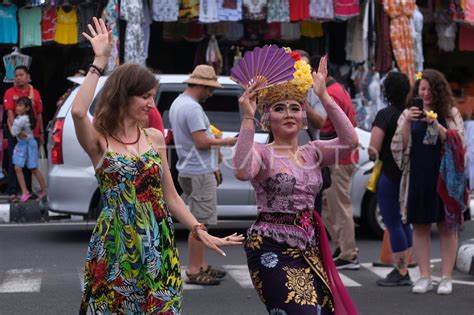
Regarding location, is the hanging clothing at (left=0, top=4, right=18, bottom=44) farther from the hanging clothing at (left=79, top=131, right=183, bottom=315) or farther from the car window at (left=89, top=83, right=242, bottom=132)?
the hanging clothing at (left=79, top=131, right=183, bottom=315)

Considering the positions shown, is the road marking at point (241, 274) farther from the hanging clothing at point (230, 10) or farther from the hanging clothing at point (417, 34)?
the hanging clothing at point (417, 34)

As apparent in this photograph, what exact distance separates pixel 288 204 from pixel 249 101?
583 millimetres

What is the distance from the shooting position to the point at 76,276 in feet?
32.0

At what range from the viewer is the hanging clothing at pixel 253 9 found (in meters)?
15.9

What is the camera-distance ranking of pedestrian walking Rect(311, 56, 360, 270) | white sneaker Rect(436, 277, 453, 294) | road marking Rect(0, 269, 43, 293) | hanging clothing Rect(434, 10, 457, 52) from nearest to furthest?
white sneaker Rect(436, 277, 453, 294) < road marking Rect(0, 269, 43, 293) < pedestrian walking Rect(311, 56, 360, 270) < hanging clothing Rect(434, 10, 457, 52)

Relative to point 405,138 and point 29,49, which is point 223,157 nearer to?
point 405,138

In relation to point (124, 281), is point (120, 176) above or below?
above

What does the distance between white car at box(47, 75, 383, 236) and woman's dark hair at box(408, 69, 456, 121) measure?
2686 millimetres

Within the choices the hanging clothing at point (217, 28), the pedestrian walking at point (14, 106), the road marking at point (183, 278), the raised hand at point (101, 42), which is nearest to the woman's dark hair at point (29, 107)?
the pedestrian walking at point (14, 106)

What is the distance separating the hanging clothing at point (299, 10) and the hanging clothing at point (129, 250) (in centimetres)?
1095

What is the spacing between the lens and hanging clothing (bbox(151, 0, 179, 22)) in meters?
15.6

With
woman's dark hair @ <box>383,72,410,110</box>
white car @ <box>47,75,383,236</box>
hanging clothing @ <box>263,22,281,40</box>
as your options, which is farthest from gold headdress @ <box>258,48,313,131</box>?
hanging clothing @ <box>263,22,281,40</box>

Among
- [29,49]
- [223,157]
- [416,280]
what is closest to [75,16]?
[29,49]

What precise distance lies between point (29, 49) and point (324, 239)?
1196 centimetres
